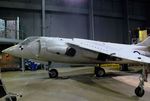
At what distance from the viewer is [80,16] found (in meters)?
27.0

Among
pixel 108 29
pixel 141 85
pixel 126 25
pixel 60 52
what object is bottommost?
pixel 141 85

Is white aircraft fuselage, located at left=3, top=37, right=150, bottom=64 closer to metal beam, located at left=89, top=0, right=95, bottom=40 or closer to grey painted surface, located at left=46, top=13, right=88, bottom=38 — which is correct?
grey painted surface, located at left=46, top=13, right=88, bottom=38

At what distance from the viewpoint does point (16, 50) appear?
1389cm

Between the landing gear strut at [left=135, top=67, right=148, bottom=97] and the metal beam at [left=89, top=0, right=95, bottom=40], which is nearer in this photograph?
the landing gear strut at [left=135, top=67, right=148, bottom=97]

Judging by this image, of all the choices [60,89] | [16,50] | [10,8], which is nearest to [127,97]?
[60,89]

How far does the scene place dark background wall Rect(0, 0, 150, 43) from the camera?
23.9m

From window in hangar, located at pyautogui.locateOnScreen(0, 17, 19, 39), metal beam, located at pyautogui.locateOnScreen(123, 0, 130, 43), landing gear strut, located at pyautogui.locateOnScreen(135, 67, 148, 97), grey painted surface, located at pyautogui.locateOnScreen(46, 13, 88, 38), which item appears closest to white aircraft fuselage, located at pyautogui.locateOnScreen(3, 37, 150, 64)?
landing gear strut, located at pyautogui.locateOnScreen(135, 67, 148, 97)

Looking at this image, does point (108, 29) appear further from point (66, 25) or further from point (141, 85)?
point (141, 85)

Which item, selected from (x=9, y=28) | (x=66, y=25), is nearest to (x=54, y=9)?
(x=66, y=25)

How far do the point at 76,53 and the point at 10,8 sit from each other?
1230 cm

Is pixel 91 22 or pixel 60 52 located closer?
pixel 60 52

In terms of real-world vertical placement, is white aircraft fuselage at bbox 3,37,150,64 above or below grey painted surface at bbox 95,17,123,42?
below

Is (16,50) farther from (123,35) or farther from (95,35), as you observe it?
(123,35)

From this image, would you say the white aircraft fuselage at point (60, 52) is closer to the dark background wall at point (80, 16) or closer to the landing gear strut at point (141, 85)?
the landing gear strut at point (141, 85)
